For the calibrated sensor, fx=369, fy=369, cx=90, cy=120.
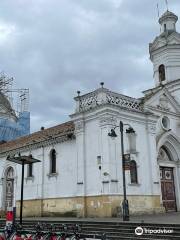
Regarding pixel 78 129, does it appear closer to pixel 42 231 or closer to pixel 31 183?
pixel 31 183

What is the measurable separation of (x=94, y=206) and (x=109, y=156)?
3497mm

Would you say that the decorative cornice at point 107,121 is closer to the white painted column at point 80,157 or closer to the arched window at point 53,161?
the white painted column at point 80,157

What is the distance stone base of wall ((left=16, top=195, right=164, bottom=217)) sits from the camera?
23.6 metres

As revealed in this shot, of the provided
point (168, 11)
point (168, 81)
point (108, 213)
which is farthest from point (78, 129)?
point (168, 11)

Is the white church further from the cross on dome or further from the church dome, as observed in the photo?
the church dome

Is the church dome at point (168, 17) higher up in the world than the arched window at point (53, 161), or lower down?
higher up

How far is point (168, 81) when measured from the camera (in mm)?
32719

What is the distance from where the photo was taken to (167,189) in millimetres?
29125

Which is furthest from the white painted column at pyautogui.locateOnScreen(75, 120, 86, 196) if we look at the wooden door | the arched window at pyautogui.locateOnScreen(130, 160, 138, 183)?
the wooden door

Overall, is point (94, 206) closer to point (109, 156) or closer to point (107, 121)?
point (109, 156)

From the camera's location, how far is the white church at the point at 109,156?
2467 centimetres

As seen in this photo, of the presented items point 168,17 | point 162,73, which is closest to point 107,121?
point 162,73

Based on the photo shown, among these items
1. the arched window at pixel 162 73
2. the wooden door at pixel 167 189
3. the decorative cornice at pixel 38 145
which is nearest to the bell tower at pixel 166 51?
the arched window at pixel 162 73

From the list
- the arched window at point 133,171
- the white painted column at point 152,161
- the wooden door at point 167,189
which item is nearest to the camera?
the arched window at point 133,171
